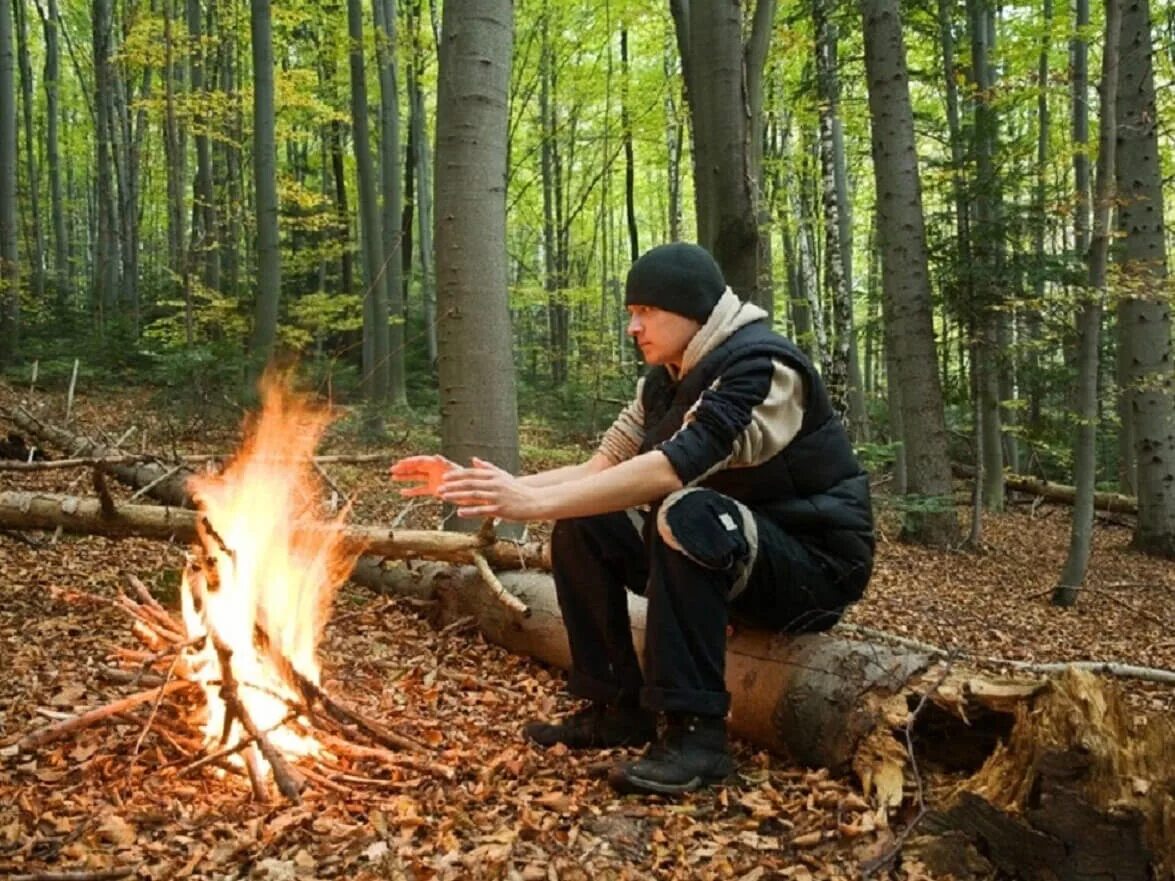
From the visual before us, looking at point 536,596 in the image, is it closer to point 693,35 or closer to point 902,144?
point 693,35

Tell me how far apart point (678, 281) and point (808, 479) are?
2.53 ft

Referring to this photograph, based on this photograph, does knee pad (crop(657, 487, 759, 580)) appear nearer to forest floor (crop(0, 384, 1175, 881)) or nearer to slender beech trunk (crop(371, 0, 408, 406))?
forest floor (crop(0, 384, 1175, 881))

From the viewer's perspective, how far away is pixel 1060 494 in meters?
14.1

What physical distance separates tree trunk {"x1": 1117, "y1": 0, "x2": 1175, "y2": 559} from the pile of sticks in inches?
362

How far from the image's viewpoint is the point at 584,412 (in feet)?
57.6

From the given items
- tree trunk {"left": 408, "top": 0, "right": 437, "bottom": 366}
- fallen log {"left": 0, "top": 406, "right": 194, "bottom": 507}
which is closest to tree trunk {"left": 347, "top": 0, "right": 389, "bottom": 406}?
tree trunk {"left": 408, "top": 0, "right": 437, "bottom": 366}

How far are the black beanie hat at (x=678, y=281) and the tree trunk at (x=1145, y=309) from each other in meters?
8.33

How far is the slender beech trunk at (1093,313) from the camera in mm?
6859

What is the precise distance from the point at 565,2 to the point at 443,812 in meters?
22.1

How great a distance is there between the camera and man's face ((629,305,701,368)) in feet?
9.98

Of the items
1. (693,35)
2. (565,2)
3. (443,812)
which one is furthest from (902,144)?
(565,2)

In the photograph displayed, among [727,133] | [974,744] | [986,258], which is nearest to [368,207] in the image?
[986,258]

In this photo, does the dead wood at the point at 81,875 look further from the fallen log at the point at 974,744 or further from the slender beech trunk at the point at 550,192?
the slender beech trunk at the point at 550,192

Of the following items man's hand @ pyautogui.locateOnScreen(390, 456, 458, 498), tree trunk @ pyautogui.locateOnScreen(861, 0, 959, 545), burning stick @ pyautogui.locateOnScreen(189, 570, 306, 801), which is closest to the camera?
burning stick @ pyautogui.locateOnScreen(189, 570, 306, 801)
